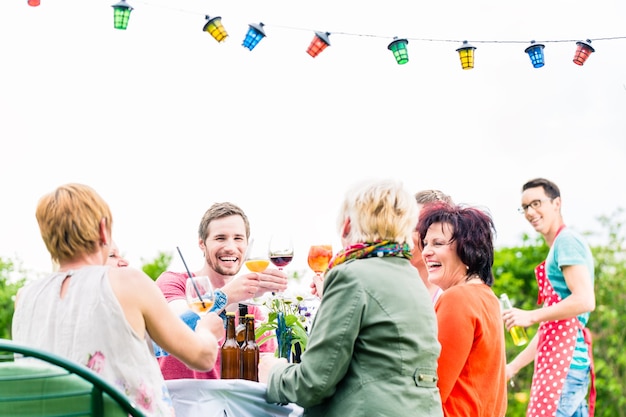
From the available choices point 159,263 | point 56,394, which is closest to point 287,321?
point 56,394

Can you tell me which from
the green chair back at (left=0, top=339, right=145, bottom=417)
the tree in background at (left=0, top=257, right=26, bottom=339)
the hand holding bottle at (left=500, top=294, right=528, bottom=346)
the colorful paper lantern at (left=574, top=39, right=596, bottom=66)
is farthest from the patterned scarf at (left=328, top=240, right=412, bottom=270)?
the tree in background at (left=0, top=257, right=26, bottom=339)

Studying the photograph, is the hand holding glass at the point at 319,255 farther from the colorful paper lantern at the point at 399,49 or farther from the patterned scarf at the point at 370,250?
the colorful paper lantern at the point at 399,49

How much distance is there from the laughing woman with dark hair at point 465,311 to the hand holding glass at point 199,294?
2.41ft

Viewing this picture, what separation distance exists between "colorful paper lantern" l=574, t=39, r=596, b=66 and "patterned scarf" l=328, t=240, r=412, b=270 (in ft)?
9.38

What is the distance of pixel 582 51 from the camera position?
4.95 metres

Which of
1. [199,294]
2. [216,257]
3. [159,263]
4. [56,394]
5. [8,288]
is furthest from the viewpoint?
[159,263]

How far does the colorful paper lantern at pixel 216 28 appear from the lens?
177 inches

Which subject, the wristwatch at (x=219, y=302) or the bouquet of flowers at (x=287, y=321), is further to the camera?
the bouquet of flowers at (x=287, y=321)

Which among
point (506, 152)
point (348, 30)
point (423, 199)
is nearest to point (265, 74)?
point (348, 30)

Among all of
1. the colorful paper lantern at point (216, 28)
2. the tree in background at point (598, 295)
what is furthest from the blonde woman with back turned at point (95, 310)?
the tree in background at point (598, 295)

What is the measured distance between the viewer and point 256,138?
21.3 ft

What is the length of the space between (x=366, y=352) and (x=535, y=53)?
2.98 m

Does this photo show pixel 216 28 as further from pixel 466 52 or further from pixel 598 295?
pixel 598 295

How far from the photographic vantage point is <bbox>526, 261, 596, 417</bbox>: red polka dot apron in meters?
4.19
